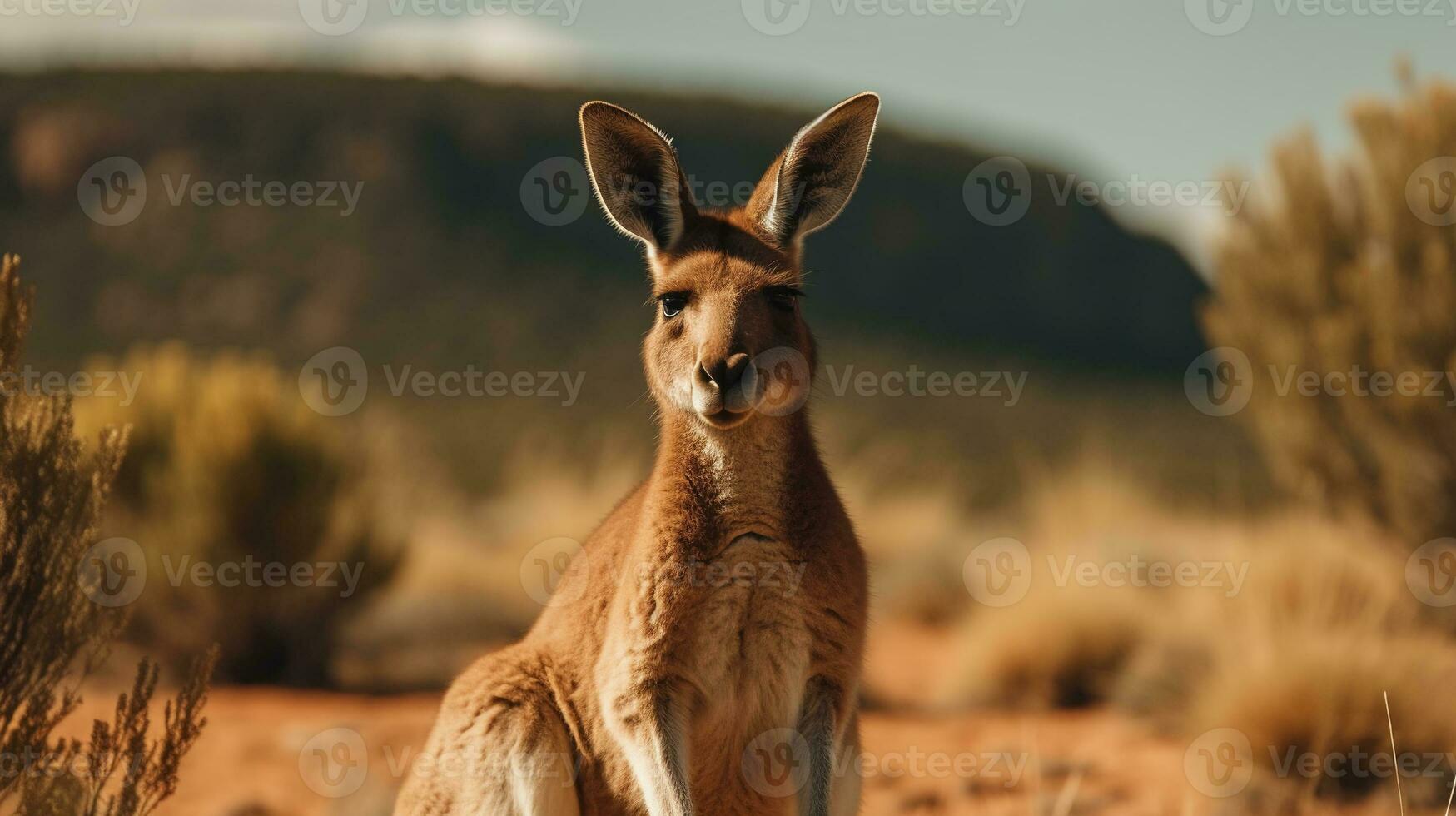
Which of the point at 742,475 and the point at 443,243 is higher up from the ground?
the point at 443,243

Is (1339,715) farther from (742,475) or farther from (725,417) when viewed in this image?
(725,417)

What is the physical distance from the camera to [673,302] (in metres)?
4.27

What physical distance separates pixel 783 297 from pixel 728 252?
25 centimetres

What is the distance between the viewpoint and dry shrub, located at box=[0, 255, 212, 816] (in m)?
4.10

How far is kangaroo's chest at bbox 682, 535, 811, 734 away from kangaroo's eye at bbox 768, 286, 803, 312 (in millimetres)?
803

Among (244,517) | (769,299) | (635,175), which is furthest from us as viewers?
(244,517)

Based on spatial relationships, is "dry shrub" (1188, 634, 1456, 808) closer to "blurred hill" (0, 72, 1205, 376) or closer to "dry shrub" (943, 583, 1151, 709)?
"dry shrub" (943, 583, 1151, 709)

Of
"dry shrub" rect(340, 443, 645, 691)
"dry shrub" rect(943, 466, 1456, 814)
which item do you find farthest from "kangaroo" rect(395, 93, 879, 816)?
"dry shrub" rect(340, 443, 645, 691)

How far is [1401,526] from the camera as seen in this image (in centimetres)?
Result: 993

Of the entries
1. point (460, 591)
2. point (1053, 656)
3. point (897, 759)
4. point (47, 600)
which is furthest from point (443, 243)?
point (47, 600)

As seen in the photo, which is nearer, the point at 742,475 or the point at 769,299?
the point at 742,475

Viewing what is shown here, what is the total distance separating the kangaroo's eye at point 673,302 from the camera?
423 cm

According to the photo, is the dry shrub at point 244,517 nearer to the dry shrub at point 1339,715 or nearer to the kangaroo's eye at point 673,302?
the dry shrub at point 1339,715

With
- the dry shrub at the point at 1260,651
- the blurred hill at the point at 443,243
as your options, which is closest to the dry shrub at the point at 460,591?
the dry shrub at the point at 1260,651
